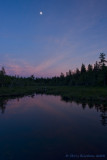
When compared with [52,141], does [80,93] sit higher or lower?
higher

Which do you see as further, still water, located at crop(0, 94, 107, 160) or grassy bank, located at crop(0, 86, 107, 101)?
grassy bank, located at crop(0, 86, 107, 101)

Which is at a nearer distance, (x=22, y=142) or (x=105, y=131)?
(x=22, y=142)

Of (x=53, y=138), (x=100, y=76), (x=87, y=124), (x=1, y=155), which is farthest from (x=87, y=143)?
(x=100, y=76)

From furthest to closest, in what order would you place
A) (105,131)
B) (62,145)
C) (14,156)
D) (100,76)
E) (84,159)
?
(100,76) → (105,131) → (62,145) → (14,156) → (84,159)

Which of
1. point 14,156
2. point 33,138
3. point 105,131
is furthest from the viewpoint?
point 105,131

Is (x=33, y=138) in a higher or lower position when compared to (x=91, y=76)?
lower

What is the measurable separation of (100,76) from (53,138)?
58.0 metres

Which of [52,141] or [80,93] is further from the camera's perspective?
[80,93]

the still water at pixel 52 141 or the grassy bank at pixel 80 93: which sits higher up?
the grassy bank at pixel 80 93

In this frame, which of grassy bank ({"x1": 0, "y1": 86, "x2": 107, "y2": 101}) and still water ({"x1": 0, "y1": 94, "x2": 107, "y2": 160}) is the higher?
grassy bank ({"x1": 0, "y1": 86, "x2": 107, "y2": 101})

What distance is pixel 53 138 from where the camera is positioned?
1181cm

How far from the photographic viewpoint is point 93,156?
28.6 feet

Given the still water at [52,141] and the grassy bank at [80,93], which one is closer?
the still water at [52,141]

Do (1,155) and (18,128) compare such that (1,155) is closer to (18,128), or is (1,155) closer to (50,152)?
(50,152)
